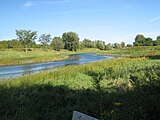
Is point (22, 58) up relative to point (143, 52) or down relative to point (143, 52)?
down

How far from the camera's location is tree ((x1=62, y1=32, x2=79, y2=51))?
114144 millimetres

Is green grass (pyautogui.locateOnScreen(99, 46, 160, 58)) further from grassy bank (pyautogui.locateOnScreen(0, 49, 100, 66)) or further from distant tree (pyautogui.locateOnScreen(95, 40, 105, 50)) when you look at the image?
distant tree (pyautogui.locateOnScreen(95, 40, 105, 50))

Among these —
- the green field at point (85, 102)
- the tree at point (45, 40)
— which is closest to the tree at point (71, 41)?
the tree at point (45, 40)

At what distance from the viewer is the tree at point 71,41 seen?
374 ft

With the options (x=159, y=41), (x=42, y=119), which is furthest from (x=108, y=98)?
(x=159, y=41)

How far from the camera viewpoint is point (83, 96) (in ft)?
30.9

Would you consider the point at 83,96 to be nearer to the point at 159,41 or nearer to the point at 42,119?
the point at 42,119

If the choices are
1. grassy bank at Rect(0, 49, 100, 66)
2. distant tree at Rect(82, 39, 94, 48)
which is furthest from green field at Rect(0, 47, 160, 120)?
distant tree at Rect(82, 39, 94, 48)

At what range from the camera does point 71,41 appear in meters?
118

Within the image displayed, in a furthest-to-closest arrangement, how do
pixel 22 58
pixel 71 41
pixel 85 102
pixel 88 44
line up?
pixel 88 44 < pixel 71 41 < pixel 22 58 < pixel 85 102

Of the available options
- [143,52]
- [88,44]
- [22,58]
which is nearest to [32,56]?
[22,58]

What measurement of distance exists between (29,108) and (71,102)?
5.00 feet

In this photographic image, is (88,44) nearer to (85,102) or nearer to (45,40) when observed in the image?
(45,40)

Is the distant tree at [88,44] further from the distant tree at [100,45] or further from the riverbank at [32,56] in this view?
the riverbank at [32,56]
